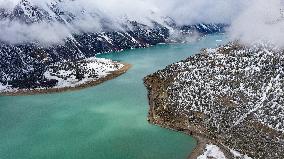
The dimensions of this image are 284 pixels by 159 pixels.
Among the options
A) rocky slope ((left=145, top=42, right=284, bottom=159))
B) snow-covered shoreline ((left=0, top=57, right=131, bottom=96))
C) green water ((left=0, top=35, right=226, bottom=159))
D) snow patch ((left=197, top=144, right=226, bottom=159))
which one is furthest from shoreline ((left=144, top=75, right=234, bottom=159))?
snow-covered shoreline ((left=0, top=57, right=131, bottom=96))

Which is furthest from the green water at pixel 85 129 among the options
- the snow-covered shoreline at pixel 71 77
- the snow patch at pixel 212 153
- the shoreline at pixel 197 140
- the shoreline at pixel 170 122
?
the snow-covered shoreline at pixel 71 77

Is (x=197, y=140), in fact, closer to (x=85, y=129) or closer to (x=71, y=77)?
(x=85, y=129)

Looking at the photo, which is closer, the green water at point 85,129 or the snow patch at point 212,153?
the snow patch at point 212,153

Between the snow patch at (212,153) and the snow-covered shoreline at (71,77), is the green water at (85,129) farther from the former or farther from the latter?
the snow-covered shoreline at (71,77)

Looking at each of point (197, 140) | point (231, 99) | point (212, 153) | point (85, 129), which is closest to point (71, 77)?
point (85, 129)

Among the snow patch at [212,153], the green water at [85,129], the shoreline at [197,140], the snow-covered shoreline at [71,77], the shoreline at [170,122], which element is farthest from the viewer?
the snow-covered shoreline at [71,77]

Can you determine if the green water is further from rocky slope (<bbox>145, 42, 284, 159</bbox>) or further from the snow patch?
rocky slope (<bbox>145, 42, 284, 159</bbox>)
